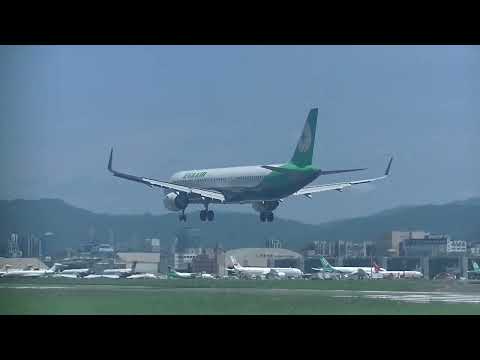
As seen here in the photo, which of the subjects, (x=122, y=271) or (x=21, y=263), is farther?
(x=122, y=271)

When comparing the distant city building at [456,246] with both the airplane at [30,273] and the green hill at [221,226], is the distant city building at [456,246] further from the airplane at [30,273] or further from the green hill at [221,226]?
the airplane at [30,273]

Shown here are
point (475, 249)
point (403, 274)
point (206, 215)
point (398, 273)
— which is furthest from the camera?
point (475, 249)

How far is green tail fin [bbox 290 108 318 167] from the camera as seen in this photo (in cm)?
4219

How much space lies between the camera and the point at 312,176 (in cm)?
4088

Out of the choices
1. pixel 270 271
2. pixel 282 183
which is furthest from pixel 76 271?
pixel 270 271

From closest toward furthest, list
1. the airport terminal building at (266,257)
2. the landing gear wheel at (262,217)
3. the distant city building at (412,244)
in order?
the landing gear wheel at (262,217) < the distant city building at (412,244) < the airport terminal building at (266,257)

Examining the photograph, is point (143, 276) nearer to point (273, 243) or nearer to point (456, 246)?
point (273, 243)

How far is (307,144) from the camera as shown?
1687 inches

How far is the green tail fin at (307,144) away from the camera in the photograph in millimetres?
42188

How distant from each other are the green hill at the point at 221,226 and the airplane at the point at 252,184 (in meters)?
3.00

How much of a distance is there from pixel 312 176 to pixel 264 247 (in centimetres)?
1632

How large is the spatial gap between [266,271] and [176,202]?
44.2 feet

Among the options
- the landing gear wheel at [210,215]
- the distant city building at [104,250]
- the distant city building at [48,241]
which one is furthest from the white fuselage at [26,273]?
the landing gear wheel at [210,215]
